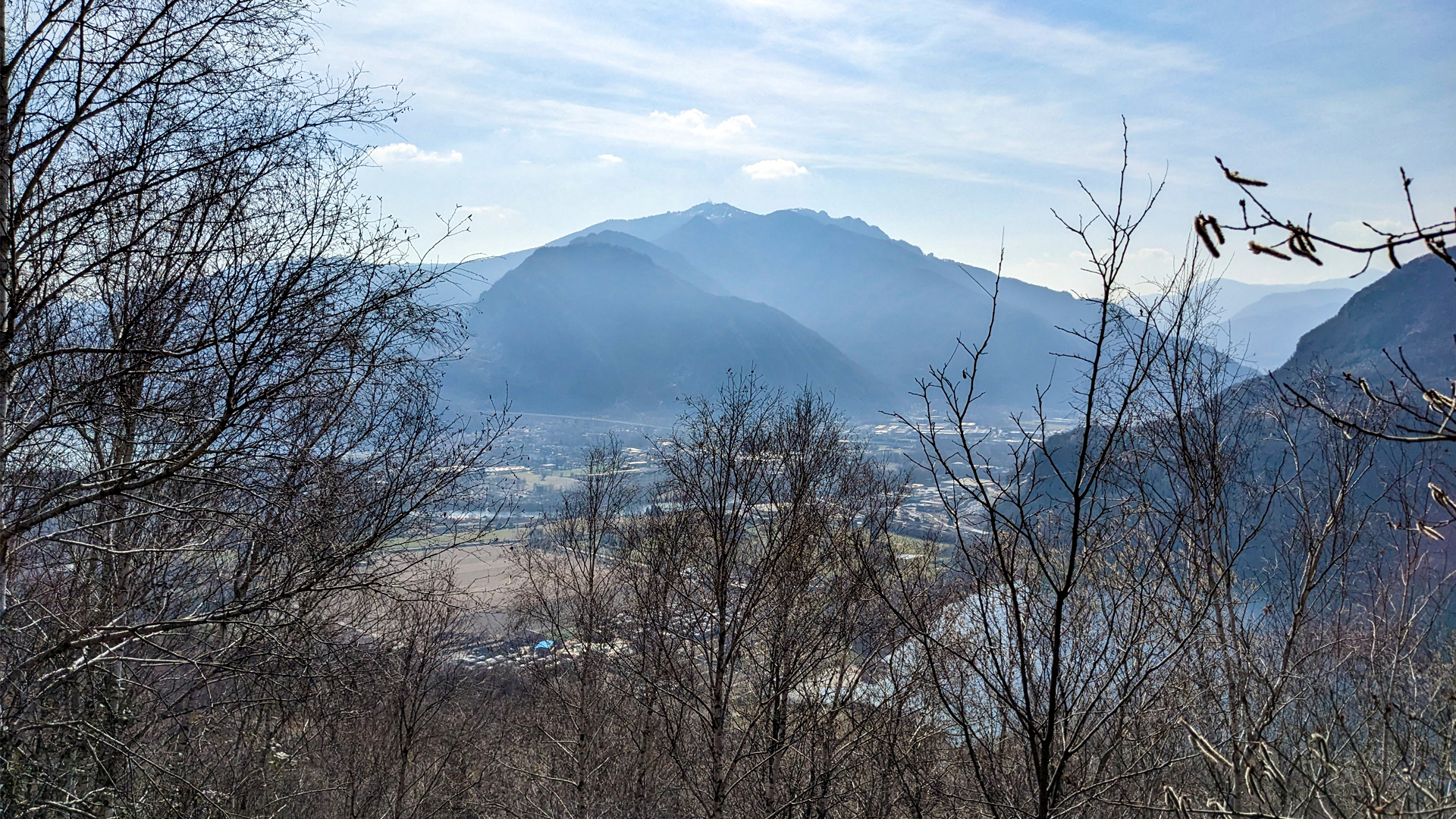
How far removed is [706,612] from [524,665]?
1508cm

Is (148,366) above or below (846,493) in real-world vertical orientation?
above

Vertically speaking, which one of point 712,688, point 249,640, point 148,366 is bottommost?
point 712,688

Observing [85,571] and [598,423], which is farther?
[598,423]

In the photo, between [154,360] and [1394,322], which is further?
[1394,322]

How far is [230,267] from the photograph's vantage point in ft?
16.6

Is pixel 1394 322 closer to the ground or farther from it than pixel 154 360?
farther from it

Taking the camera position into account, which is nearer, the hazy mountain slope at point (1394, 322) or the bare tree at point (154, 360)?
the bare tree at point (154, 360)

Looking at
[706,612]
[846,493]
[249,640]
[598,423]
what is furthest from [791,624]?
[598,423]

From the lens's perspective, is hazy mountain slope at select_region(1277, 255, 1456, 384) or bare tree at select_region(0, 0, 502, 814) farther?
hazy mountain slope at select_region(1277, 255, 1456, 384)

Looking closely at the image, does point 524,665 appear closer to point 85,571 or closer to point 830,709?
point 830,709

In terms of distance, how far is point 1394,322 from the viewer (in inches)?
2122

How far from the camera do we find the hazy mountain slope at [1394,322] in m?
46.1

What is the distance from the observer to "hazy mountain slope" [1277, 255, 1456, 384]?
46.1 metres

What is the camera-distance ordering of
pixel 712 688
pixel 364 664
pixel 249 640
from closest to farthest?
pixel 249 640
pixel 364 664
pixel 712 688
